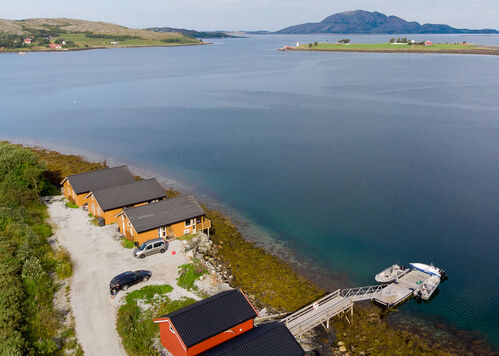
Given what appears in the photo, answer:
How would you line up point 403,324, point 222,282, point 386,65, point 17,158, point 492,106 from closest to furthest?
1. point 403,324
2. point 222,282
3. point 17,158
4. point 492,106
5. point 386,65

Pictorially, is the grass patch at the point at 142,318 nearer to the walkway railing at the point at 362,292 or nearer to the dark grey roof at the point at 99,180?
the walkway railing at the point at 362,292

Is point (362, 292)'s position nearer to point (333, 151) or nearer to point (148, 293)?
point (148, 293)

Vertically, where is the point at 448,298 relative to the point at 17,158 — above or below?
below

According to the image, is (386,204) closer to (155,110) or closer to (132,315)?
(132,315)

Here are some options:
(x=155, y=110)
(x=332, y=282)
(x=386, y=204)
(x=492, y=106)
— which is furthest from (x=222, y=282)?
(x=492, y=106)

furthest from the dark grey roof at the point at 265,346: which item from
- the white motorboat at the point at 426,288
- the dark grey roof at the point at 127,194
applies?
the dark grey roof at the point at 127,194
